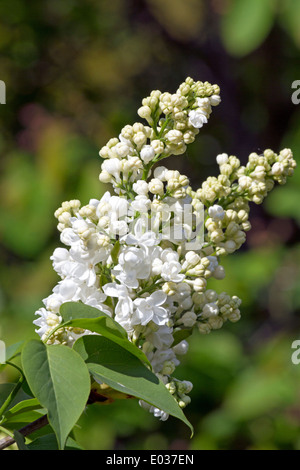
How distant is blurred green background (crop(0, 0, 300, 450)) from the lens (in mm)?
2990

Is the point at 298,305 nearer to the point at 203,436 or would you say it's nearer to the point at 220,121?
the point at 203,436

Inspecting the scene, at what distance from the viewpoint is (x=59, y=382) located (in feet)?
2.42

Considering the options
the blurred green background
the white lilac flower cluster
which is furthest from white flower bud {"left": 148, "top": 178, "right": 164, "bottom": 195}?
the blurred green background

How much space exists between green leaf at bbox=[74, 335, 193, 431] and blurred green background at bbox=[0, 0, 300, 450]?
1.98 metres

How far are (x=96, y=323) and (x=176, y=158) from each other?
3789 mm

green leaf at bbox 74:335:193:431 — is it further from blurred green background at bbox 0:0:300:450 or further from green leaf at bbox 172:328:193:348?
blurred green background at bbox 0:0:300:450

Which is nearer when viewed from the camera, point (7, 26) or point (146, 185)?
point (146, 185)

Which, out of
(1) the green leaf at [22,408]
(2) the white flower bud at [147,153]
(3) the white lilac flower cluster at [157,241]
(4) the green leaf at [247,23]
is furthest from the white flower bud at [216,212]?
Answer: (4) the green leaf at [247,23]

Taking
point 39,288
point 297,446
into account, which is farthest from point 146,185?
point 39,288

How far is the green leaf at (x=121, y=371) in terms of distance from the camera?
77cm

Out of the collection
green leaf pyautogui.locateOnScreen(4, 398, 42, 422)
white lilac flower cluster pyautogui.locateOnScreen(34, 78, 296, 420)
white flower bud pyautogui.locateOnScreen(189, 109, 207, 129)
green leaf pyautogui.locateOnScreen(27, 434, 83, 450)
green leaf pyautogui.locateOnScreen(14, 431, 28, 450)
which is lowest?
green leaf pyautogui.locateOnScreen(14, 431, 28, 450)

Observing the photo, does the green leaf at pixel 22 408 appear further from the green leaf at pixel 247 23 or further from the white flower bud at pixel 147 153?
the green leaf at pixel 247 23

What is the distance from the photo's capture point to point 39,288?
3.35 metres
